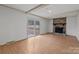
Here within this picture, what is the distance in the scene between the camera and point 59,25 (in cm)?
212

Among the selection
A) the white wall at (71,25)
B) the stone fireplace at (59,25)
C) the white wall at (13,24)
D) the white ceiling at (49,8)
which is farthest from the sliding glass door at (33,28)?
the white wall at (71,25)

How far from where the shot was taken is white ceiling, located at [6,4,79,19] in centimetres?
182

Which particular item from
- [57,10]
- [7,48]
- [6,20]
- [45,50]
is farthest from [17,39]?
[57,10]

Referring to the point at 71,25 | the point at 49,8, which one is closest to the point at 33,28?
the point at 49,8

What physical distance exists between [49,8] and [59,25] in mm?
428

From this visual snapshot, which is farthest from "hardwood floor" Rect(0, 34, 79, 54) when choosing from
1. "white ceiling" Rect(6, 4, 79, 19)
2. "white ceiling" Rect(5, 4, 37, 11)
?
"white ceiling" Rect(5, 4, 37, 11)

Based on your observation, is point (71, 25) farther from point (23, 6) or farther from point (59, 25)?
point (23, 6)

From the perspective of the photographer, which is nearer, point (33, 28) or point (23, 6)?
point (23, 6)

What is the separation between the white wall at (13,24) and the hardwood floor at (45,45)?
0.12 meters

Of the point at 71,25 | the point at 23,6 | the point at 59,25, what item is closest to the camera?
the point at 23,6

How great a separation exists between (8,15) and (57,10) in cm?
88

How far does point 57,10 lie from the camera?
1.93 meters
